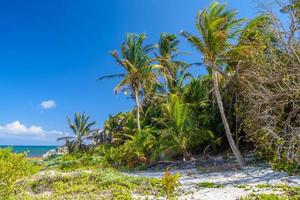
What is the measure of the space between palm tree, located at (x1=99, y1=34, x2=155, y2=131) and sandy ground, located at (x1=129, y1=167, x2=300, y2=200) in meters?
8.60

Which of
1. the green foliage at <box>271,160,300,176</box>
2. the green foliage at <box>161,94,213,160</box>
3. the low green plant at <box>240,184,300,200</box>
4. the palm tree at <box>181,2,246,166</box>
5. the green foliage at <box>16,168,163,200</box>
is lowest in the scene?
the low green plant at <box>240,184,300,200</box>

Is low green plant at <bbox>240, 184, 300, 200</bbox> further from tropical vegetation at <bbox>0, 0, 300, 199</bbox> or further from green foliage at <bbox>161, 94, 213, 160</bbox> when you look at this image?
green foliage at <bbox>161, 94, 213, 160</bbox>

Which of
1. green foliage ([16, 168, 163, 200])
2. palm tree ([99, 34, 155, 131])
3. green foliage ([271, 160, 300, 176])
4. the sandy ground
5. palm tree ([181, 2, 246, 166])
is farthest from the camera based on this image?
palm tree ([99, 34, 155, 131])

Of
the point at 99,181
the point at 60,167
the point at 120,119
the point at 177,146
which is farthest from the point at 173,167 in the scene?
the point at 120,119

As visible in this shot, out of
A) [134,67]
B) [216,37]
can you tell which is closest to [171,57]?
[134,67]

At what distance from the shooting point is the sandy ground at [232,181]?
8.55 meters

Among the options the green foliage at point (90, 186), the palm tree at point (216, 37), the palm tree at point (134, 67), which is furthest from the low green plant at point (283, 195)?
the palm tree at point (134, 67)

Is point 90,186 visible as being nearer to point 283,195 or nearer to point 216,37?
point 283,195

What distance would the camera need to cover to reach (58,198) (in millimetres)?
9258

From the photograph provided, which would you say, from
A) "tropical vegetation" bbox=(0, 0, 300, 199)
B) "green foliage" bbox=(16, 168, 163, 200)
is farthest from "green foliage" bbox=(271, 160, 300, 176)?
"green foliage" bbox=(16, 168, 163, 200)

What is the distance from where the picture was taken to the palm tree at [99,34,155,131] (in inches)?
786

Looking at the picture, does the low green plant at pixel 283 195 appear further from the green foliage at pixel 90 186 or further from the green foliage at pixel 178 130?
the green foliage at pixel 178 130

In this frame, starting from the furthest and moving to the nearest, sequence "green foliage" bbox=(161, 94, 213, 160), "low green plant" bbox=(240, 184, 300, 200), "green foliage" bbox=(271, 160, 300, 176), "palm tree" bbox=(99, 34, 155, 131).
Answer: "palm tree" bbox=(99, 34, 155, 131) < "green foliage" bbox=(161, 94, 213, 160) < "green foliage" bbox=(271, 160, 300, 176) < "low green plant" bbox=(240, 184, 300, 200)

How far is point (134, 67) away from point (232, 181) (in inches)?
445
